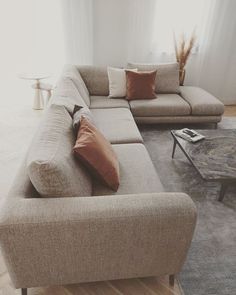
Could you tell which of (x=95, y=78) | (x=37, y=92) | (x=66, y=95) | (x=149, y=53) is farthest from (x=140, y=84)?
(x=37, y=92)

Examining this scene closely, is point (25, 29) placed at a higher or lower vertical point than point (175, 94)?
higher

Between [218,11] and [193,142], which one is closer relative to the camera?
[193,142]

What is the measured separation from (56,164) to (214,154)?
1.49 m

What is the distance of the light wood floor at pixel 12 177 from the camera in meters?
1.44

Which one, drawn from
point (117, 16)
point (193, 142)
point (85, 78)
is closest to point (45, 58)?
point (85, 78)

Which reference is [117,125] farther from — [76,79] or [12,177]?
[12,177]

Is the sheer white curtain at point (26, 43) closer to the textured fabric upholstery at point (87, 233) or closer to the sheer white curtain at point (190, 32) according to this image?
the sheer white curtain at point (190, 32)

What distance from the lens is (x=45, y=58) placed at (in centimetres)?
371

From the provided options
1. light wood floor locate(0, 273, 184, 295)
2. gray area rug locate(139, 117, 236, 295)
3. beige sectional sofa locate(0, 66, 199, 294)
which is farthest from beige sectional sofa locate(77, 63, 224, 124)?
light wood floor locate(0, 273, 184, 295)

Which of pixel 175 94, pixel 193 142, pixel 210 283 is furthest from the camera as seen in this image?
pixel 175 94

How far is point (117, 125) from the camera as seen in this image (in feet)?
8.20

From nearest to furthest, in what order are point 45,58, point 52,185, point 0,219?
point 0,219
point 52,185
point 45,58

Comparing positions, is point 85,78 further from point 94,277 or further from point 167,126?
point 94,277

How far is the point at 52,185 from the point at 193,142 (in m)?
1.57
